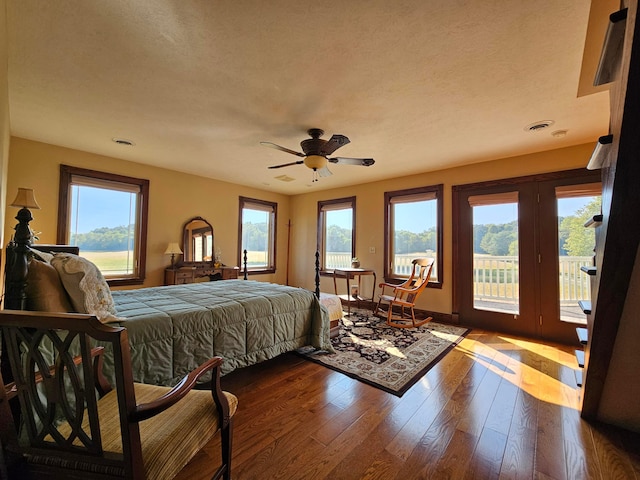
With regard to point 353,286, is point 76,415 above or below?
above

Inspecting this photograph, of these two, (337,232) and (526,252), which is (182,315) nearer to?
(526,252)

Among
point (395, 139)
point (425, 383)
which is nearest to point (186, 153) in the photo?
point (395, 139)

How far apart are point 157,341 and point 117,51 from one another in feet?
6.58

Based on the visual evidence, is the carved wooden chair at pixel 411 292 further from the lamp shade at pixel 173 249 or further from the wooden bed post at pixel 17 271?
the wooden bed post at pixel 17 271

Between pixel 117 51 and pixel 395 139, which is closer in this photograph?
pixel 117 51

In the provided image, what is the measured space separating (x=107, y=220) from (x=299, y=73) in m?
3.81

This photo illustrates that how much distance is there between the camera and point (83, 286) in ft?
5.08

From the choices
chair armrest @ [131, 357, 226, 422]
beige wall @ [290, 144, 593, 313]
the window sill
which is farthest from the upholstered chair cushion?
beige wall @ [290, 144, 593, 313]

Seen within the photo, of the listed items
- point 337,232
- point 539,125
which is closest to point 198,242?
point 337,232

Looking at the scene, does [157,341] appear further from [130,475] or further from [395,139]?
[395,139]

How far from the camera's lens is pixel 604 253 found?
142 cm

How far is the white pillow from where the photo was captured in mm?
1544

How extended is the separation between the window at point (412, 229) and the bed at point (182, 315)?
2519 mm

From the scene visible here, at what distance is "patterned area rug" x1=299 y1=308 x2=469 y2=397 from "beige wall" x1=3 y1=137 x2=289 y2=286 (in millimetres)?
3001
